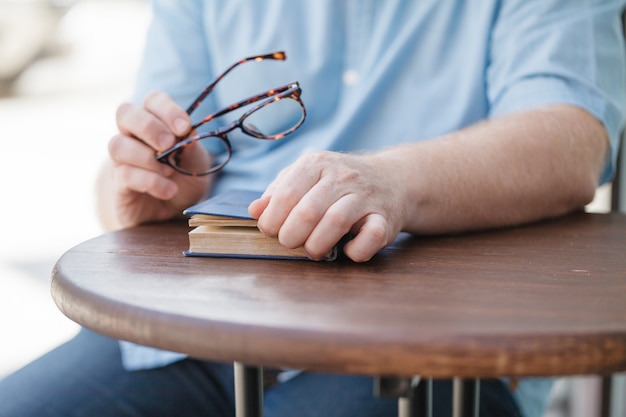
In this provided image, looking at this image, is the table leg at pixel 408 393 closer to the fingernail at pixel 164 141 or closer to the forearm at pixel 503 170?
the forearm at pixel 503 170

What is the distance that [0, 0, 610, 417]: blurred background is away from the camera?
2885mm

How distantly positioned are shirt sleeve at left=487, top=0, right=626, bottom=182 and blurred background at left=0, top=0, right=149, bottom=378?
811mm

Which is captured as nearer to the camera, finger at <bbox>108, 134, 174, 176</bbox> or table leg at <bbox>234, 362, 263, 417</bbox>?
table leg at <bbox>234, 362, 263, 417</bbox>

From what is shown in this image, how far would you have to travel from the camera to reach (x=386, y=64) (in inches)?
46.8

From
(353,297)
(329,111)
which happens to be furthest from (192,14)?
(353,297)

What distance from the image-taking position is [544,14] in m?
1.11

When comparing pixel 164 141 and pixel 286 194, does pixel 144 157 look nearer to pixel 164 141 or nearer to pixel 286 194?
pixel 164 141

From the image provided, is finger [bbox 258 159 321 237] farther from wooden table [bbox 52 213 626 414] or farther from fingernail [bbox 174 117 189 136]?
fingernail [bbox 174 117 189 136]

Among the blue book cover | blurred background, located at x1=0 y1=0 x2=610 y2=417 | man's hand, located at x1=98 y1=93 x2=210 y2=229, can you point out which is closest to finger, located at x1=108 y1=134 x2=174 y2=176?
man's hand, located at x1=98 y1=93 x2=210 y2=229

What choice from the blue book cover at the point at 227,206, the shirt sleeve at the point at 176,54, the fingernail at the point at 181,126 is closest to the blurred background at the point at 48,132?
the shirt sleeve at the point at 176,54

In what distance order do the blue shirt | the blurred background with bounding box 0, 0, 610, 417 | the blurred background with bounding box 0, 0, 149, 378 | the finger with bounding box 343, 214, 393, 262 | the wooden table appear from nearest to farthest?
the wooden table
the finger with bounding box 343, 214, 393, 262
the blue shirt
the blurred background with bounding box 0, 0, 610, 417
the blurred background with bounding box 0, 0, 149, 378

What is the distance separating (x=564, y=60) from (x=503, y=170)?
26cm

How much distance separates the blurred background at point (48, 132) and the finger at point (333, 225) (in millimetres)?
777

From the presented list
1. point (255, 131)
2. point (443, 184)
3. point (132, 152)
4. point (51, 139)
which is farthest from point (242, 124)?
point (51, 139)
